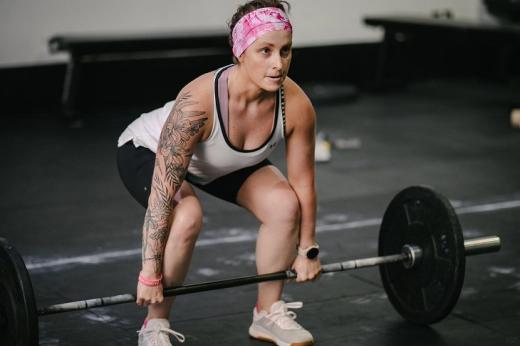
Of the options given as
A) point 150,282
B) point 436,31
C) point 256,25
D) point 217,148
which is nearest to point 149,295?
point 150,282

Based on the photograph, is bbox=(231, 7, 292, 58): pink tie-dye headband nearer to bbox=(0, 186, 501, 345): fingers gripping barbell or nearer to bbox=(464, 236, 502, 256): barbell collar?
bbox=(0, 186, 501, 345): fingers gripping barbell

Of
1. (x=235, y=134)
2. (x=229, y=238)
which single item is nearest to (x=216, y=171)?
(x=235, y=134)

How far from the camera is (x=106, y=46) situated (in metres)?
6.80

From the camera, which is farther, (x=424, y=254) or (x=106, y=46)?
(x=106, y=46)

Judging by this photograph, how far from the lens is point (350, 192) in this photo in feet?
15.7

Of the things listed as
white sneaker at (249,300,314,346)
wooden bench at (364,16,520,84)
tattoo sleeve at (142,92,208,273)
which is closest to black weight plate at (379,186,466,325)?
white sneaker at (249,300,314,346)

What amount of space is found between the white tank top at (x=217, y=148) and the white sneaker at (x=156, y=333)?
42 cm

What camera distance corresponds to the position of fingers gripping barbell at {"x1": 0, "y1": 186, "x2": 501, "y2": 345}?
2.59 m

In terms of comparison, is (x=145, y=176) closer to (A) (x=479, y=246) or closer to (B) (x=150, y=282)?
(B) (x=150, y=282)

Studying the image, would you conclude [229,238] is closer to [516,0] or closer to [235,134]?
[235,134]

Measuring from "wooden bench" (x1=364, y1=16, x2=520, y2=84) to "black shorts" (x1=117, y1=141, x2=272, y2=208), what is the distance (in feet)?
16.0

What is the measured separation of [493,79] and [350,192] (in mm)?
4171

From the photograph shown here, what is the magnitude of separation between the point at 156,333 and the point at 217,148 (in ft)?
1.76

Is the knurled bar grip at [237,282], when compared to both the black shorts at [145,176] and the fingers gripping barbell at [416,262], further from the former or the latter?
the black shorts at [145,176]
